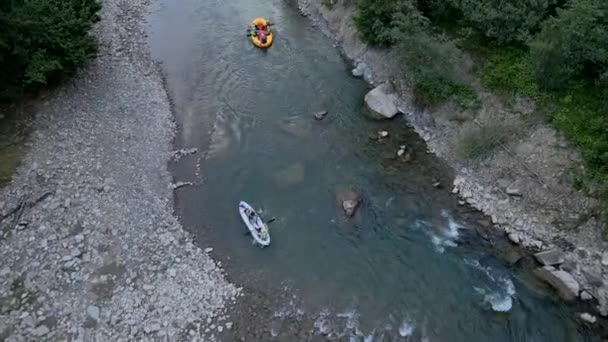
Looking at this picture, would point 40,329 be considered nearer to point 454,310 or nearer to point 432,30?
point 454,310

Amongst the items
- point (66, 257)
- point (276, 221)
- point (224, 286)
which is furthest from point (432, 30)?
point (66, 257)

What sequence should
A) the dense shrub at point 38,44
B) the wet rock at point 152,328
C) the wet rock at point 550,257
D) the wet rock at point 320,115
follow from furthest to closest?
A: the wet rock at point 320,115, the dense shrub at point 38,44, the wet rock at point 550,257, the wet rock at point 152,328

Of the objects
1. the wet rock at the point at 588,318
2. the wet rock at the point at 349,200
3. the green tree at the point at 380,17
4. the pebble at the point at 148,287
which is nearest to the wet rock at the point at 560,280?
the wet rock at the point at 588,318

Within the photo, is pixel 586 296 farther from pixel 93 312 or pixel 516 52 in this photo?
pixel 93 312

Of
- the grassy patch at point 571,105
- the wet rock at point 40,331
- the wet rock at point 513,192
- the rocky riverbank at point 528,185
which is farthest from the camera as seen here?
the wet rock at point 513,192

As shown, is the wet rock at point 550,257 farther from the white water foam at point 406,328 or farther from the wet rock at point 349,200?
the wet rock at point 349,200

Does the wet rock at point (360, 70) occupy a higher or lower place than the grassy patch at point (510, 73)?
lower
